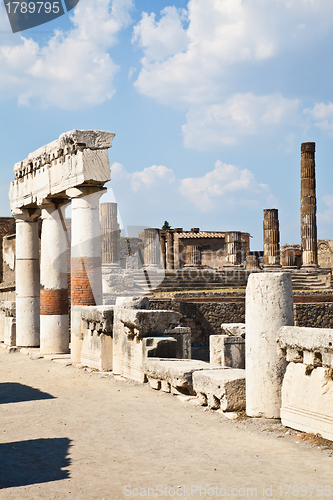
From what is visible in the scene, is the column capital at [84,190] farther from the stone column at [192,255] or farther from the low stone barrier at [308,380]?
the stone column at [192,255]

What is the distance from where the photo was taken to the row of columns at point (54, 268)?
9.88 m

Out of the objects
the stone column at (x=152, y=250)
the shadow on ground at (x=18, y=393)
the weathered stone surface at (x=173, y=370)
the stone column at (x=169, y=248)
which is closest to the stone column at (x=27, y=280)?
the shadow on ground at (x=18, y=393)

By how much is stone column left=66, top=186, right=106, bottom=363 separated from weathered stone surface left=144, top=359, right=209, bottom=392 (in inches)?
112

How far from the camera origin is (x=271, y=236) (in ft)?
94.9

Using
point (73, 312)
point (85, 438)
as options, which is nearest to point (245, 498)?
point (85, 438)

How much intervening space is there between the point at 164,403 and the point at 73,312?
393 centimetres

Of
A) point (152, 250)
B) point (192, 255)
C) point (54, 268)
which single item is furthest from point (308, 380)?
point (192, 255)

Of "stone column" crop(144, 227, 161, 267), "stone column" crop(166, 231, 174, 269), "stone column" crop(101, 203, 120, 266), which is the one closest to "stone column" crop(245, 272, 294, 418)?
"stone column" crop(101, 203, 120, 266)

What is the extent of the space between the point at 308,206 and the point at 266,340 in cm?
2464

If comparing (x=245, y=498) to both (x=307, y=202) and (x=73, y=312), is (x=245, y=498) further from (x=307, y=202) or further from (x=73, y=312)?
(x=307, y=202)

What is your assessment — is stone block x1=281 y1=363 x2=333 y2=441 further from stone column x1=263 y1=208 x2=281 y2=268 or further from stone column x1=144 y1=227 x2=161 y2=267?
stone column x1=263 y1=208 x2=281 y2=268

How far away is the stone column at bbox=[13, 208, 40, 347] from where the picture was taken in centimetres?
1239

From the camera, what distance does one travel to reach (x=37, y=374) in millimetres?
8867

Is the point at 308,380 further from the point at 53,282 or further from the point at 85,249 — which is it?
the point at 53,282
